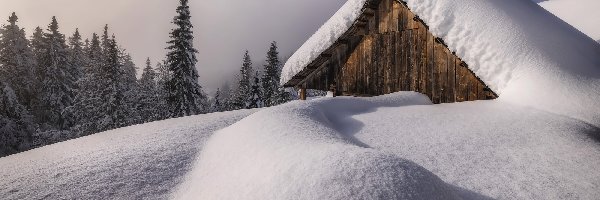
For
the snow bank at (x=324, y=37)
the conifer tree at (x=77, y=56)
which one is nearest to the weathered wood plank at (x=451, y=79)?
the snow bank at (x=324, y=37)

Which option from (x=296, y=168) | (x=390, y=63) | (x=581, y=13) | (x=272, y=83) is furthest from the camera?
(x=272, y=83)

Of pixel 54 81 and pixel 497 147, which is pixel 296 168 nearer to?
pixel 497 147

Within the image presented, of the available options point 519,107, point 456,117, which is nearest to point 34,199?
point 456,117

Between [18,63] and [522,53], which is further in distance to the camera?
[18,63]

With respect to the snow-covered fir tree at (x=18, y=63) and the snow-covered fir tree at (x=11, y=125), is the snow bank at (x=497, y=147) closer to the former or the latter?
the snow-covered fir tree at (x=11, y=125)

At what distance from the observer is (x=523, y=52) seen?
22.6ft

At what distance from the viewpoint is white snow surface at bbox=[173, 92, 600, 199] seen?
130 inches

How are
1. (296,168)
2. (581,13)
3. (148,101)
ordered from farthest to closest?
(148,101) < (581,13) < (296,168)

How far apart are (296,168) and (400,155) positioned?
2.14 m

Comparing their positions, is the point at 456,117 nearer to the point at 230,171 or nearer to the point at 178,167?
the point at 230,171

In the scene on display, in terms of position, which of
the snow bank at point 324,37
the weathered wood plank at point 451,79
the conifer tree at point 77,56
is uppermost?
the conifer tree at point 77,56

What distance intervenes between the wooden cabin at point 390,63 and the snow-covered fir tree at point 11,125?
60.1 feet

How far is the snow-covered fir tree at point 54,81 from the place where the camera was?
37500 millimetres

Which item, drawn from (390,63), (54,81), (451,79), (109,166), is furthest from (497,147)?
(54,81)
